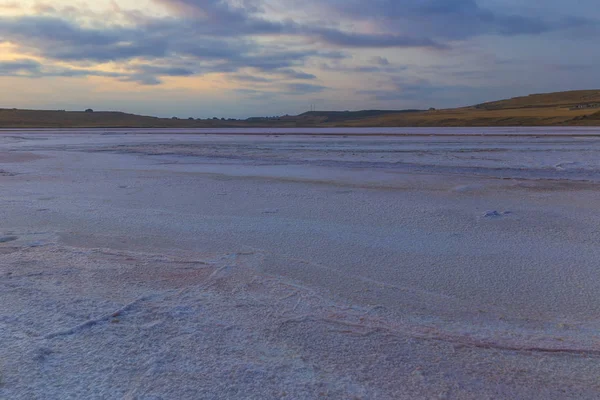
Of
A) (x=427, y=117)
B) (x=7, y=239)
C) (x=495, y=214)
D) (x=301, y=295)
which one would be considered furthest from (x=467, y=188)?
(x=427, y=117)

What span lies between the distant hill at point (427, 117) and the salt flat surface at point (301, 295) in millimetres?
37726

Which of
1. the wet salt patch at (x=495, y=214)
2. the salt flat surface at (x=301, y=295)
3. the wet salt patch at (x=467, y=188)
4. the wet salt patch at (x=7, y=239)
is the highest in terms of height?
the wet salt patch at (x=467, y=188)

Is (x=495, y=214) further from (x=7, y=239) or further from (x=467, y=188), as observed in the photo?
(x=7, y=239)

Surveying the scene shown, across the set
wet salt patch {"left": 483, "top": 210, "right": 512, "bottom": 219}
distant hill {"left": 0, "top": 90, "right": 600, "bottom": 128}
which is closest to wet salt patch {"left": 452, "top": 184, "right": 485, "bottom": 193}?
wet salt patch {"left": 483, "top": 210, "right": 512, "bottom": 219}

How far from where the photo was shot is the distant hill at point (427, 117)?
45.4 meters

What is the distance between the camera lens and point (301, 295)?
3.90m

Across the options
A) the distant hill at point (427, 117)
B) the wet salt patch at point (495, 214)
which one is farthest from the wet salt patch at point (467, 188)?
Answer: the distant hill at point (427, 117)

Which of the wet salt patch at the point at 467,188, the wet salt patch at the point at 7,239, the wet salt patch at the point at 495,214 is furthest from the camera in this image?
the wet salt patch at the point at 467,188

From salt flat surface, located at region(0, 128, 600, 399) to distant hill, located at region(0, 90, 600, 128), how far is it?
3773 cm

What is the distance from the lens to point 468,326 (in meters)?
3.35

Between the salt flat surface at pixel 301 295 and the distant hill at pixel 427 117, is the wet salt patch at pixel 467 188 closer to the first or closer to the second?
the salt flat surface at pixel 301 295

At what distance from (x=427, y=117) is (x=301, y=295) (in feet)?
186

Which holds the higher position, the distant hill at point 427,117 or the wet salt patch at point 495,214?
the distant hill at point 427,117

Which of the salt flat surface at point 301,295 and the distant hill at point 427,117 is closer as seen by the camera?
the salt flat surface at point 301,295
